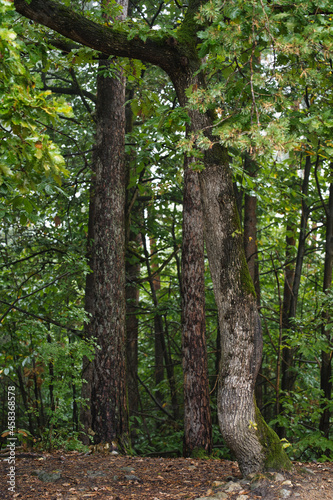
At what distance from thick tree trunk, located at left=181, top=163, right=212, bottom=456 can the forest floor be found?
3.12 ft

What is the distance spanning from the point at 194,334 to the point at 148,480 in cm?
243

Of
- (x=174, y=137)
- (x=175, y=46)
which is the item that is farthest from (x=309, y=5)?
(x=174, y=137)

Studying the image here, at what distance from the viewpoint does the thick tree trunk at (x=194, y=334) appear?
5828 millimetres

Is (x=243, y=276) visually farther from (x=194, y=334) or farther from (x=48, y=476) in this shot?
(x=194, y=334)

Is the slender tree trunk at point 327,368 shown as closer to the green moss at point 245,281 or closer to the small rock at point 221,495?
the green moss at point 245,281

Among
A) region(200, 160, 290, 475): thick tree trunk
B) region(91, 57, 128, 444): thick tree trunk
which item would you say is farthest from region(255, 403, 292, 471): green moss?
region(91, 57, 128, 444): thick tree trunk

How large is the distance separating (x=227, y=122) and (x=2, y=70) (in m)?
1.76

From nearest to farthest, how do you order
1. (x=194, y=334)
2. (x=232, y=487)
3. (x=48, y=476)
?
1. (x=232, y=487)
2. (x=48, y=476)
3. (x=194, y=334)

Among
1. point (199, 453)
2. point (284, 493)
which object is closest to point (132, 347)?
point (199, 453)

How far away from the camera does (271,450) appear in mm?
3459

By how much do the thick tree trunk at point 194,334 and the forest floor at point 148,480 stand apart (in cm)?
95

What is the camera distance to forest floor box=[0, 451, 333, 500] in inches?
128

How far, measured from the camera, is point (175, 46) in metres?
3.87

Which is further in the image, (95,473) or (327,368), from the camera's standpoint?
(327,368)
